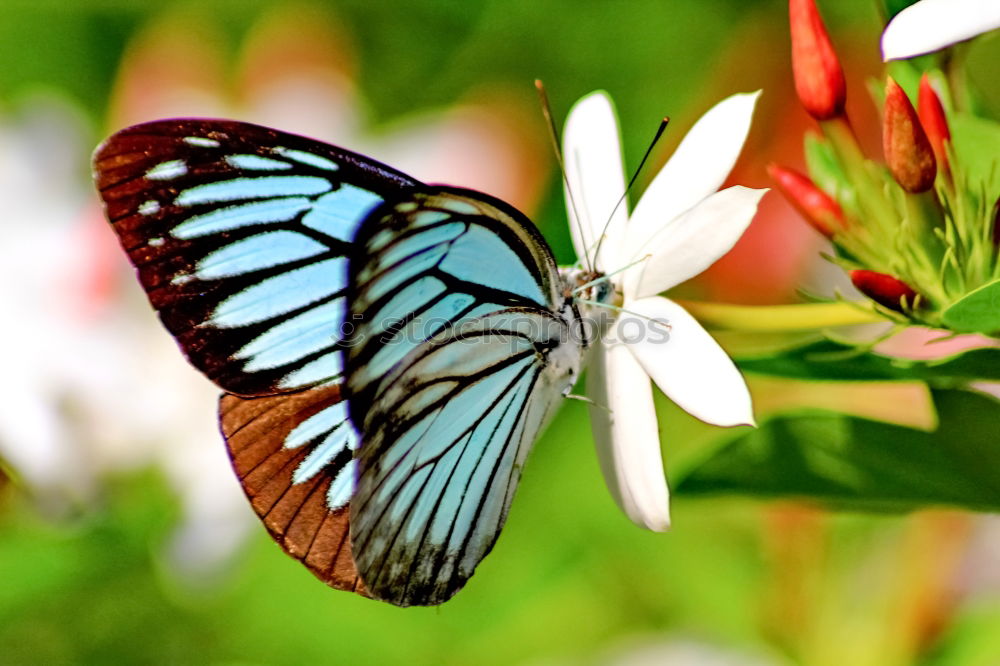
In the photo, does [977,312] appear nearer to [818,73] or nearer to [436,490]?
[818,73]

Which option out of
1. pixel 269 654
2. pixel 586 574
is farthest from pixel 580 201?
pixel 269 654

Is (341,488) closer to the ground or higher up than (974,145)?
closer to the ground

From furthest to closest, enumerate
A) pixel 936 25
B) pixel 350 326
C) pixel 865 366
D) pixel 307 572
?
pixel 307 572 < pixel 350 326 < pixel 865 366 < pixel 936 25

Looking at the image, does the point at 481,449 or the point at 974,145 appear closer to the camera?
the point at 974,145

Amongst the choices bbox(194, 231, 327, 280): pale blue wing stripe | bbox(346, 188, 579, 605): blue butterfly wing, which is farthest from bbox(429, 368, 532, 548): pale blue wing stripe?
bbox(194, 231, 327, 280): pale blue wing stripe

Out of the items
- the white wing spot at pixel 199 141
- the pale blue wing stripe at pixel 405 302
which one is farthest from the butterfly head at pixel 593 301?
the white wing spot at pixel 199 141

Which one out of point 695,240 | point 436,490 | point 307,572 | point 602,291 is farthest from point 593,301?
point 307,572
